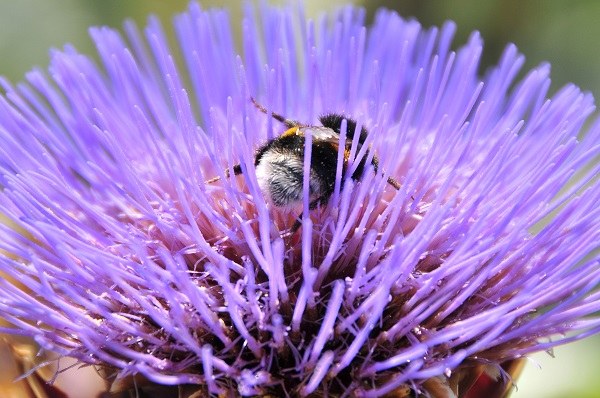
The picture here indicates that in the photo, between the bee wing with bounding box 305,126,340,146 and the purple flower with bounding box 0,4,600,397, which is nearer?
the purple flower with bounding box 0,4,600,397

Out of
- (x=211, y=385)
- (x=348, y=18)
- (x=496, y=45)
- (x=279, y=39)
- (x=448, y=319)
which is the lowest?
(x=211, y=385)

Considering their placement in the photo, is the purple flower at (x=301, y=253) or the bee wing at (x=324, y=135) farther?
the bee wing at (x=324, y=135)

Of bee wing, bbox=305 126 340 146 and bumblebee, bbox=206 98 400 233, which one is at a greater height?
bee wing, bbox=305 126 340 146

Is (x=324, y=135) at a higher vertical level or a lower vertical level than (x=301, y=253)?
higher

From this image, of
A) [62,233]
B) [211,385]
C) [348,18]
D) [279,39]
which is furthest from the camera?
[348,18]

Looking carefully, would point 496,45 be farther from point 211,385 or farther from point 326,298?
point 211,385

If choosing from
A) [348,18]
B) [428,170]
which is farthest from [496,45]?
[428,170]

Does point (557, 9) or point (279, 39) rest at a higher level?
point (557, 9)

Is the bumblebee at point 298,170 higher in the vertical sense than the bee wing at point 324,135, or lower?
lower
